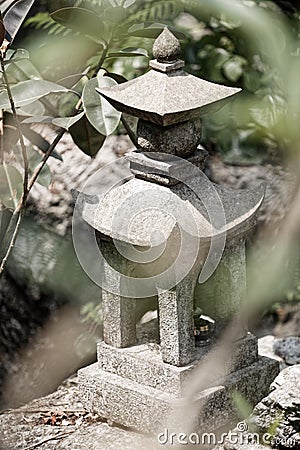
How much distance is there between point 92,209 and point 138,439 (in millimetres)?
716

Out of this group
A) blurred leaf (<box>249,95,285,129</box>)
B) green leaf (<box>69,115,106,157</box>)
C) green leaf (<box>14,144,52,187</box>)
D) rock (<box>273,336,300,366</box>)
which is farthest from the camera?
blurred leaf (<box>249,95,285,129</box>)

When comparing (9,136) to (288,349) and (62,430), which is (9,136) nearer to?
(62,430)

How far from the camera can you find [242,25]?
15.8 feet

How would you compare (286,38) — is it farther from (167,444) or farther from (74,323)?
(167,444)

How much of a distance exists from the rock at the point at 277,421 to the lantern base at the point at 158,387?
0.40 ft

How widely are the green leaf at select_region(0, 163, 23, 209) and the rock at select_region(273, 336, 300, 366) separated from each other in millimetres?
1085

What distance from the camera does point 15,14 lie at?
3.30 metres

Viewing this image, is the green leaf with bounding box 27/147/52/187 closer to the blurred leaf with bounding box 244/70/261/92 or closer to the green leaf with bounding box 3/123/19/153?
the green leaf with bounding box 3/123/19/153

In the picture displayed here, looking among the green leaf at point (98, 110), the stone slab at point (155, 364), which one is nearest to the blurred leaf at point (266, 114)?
Result: the green leaf at point (98, 110)

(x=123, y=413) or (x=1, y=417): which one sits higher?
(x=123, y=413)

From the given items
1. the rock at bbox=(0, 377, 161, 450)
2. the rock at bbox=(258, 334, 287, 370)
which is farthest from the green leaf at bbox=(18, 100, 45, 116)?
the rock at bbox=(258, 334, 287, 370)

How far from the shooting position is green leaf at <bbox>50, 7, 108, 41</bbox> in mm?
3078

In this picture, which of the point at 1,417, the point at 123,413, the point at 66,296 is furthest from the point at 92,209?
the point at 66,296

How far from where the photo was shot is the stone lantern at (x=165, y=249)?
274cm
